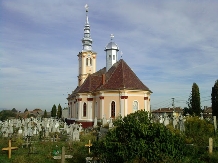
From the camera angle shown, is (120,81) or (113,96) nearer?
(113,96)

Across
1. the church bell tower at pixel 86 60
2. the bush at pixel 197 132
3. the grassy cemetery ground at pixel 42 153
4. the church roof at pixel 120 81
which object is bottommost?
the grassy cemetery ground at pixel 42 153

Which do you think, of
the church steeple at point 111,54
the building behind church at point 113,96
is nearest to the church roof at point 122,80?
the building behind church at point 113,96

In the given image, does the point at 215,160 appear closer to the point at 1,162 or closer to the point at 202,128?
the point at 202,128

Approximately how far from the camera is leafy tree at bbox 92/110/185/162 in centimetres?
924

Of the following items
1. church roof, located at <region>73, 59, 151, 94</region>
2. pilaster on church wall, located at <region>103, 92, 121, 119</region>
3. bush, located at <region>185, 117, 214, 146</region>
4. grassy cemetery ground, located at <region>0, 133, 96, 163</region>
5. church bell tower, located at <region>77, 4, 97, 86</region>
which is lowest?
grassy cemetery ground, located at <region>0, 133, 96, 163</region>

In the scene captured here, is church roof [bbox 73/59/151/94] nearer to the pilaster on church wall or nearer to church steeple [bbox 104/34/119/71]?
the pilaster on church wall

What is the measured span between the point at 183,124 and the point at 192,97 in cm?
2229

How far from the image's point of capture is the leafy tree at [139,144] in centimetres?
924

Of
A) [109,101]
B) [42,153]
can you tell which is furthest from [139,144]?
[109,101]

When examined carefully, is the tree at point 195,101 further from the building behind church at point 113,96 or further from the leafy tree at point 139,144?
the leafy tree at point 139,144

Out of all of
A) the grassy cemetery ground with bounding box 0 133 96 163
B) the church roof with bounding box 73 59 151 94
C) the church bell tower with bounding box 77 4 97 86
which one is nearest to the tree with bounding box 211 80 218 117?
the church roof with bounding box 73 59 151 94

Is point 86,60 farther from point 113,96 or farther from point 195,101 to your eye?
point 195,101

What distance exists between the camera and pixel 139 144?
30.6 feet

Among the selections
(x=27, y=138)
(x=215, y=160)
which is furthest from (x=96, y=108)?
(x=215, y=160)
